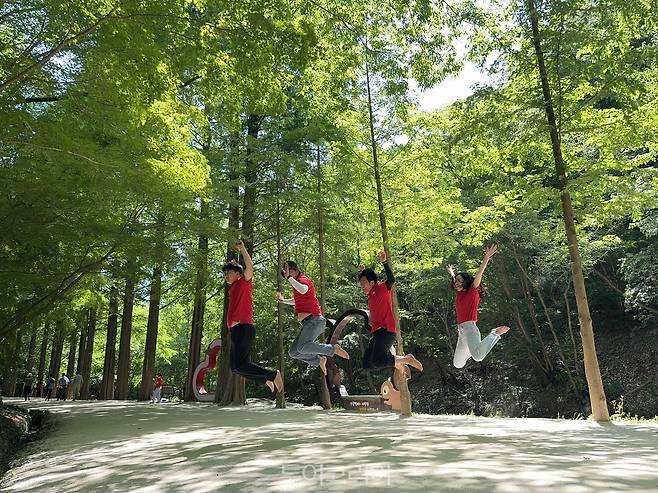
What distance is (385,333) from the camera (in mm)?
6824

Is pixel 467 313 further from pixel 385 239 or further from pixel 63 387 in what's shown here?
pixel 63 387

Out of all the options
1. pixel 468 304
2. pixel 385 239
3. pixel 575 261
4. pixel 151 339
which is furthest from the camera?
pixel 151 339

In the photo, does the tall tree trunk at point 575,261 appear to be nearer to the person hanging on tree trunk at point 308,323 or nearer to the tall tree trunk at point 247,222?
the person hanging on tree trunk at point 308,323

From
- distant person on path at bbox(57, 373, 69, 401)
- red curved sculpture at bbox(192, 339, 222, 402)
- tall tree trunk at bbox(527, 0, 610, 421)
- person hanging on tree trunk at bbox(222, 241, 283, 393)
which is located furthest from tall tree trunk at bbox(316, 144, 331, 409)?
distant person on path at bbox(57, 373, 69, 401)

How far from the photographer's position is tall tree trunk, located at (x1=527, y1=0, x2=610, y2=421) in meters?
9.52

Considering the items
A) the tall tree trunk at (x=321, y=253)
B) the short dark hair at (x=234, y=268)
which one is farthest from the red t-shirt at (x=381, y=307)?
the tall tree trunk at (x=321, y=253)

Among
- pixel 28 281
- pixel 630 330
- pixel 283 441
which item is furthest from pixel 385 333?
pixel 630 330

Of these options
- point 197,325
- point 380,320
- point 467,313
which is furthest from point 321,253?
point 380,320

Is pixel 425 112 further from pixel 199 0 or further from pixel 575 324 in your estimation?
pixel 575 324

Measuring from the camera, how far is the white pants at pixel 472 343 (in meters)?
6.91

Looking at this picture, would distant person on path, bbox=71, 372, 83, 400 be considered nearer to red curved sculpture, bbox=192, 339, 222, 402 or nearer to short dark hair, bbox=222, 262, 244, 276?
red curved sculpture, bbox=192, 339, 222, 402

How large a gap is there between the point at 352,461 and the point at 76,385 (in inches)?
1092

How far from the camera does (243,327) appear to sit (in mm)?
6188

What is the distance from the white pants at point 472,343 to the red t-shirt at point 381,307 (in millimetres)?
1087
